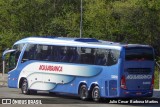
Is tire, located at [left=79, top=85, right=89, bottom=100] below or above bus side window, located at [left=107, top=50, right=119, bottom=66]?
below

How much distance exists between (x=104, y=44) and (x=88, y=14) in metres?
32.6

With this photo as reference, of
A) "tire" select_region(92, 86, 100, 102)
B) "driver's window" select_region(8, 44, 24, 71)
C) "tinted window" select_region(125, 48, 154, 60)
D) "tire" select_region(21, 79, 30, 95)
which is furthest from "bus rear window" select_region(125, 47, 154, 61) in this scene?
"driver's window" select_region(8, 44, 24, 71)

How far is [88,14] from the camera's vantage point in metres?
56.8

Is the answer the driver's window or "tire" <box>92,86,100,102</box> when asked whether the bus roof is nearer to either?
the driver's window

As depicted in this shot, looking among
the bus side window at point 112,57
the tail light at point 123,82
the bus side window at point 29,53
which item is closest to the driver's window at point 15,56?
the bus side window at point 29,53

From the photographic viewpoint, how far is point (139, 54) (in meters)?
23.8

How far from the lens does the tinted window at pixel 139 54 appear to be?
23430mm

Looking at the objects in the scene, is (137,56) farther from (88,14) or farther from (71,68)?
(88,14)

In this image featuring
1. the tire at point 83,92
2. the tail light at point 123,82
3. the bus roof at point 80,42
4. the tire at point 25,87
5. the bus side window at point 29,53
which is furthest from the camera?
the tire at point 25,87

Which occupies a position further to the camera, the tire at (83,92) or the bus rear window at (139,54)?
the tire at (83,92)

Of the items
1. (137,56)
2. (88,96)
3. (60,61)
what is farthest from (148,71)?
(60,61)

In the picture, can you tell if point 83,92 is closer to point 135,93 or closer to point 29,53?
point 135,93

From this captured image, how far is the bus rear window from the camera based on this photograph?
23.4m

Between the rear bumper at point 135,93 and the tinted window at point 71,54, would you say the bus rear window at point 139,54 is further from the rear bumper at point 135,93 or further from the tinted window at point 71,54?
the rear bumper at point 135,93
